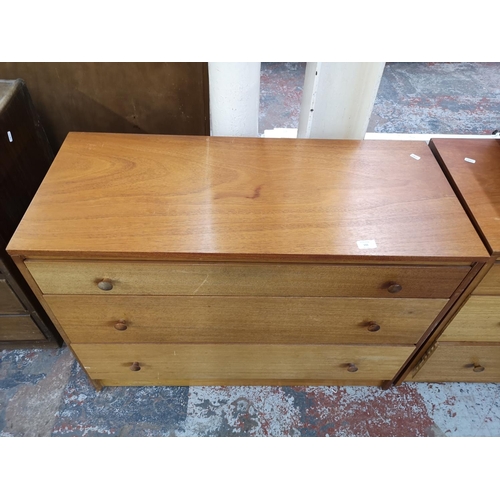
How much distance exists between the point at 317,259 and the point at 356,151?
0.43 m

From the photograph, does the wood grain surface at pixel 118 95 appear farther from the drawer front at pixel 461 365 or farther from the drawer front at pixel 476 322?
the drawer front at pixel 461 365

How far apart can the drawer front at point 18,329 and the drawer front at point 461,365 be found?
4.41 feet

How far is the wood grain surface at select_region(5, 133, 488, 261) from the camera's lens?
2.86 ft

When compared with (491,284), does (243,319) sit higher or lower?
lower

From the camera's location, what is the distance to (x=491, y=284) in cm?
98

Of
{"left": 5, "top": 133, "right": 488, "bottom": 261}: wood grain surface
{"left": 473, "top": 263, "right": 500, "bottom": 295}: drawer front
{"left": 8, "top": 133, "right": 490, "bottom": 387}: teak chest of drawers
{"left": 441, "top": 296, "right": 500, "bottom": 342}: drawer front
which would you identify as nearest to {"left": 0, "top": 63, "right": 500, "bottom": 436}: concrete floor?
{"left": 8, "top": 133, "right": 490, "bottom": 387}: teak chest of drawers

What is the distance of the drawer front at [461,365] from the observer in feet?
4.03

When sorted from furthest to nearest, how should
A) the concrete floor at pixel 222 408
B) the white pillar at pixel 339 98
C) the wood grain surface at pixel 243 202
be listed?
the concrete floor at pixel 222 408 < the white pillar at pixel 339 98 < the wood grain surface at pixel 243 202

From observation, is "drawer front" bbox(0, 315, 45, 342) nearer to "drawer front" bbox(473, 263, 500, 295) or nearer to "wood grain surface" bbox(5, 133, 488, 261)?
"wood grain surface" bbox(5, 133, 488, 261)

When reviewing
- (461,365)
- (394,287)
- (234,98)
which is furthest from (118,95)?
(461,365)

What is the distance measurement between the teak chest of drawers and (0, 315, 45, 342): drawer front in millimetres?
307

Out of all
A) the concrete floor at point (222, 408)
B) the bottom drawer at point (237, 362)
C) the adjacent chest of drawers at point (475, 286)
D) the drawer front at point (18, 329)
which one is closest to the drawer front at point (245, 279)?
the adjacent chest of drawers at point (475, 286)

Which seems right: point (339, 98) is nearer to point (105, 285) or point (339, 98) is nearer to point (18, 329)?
point (105, 285)

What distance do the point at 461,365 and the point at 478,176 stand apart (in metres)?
0.65
